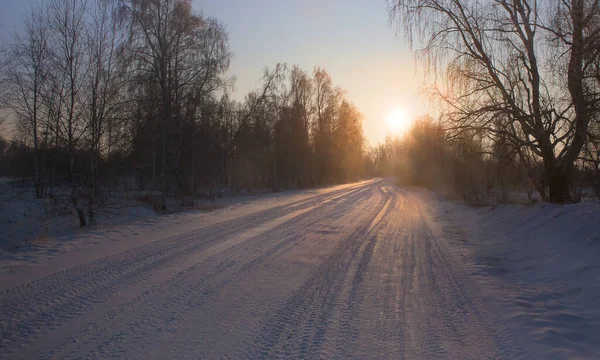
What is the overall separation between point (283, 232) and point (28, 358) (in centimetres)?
740

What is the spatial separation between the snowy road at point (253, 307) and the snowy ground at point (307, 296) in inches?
0.8

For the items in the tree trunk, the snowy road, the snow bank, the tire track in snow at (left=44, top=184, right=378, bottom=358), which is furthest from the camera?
the tree trunk

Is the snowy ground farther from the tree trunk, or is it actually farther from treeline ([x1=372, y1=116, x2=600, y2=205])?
treeline ([x1=372, y1=116, x2=600, y2=205])

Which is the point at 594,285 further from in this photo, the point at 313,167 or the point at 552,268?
the point at 313,167

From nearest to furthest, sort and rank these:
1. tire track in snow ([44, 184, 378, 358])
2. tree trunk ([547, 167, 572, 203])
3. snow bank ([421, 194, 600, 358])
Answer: tire track in snow ([44, 184, 378, 358]), snow bank ([421, 194, 600, 358]), tree trunk ([547, 167, 572, 203])

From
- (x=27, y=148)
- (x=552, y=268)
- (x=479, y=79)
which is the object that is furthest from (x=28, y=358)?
(x=27, y=148)

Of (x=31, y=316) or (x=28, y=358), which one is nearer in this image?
(x=28, y=358)

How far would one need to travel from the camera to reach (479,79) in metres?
11.5

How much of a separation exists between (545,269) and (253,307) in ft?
17.6

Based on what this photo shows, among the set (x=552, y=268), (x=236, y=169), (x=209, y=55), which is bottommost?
(x=552, y=268)

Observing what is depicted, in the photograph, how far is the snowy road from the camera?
3.62 m

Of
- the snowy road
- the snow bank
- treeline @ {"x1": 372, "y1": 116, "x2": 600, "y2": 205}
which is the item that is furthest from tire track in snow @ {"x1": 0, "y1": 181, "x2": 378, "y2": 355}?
treeline @ {"x1": 372, "y1": 116, "x2": 600, "y2": 205}

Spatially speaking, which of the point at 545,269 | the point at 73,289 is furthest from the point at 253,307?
the point at 545,269

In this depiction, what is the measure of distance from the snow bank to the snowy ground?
0.11 ft
